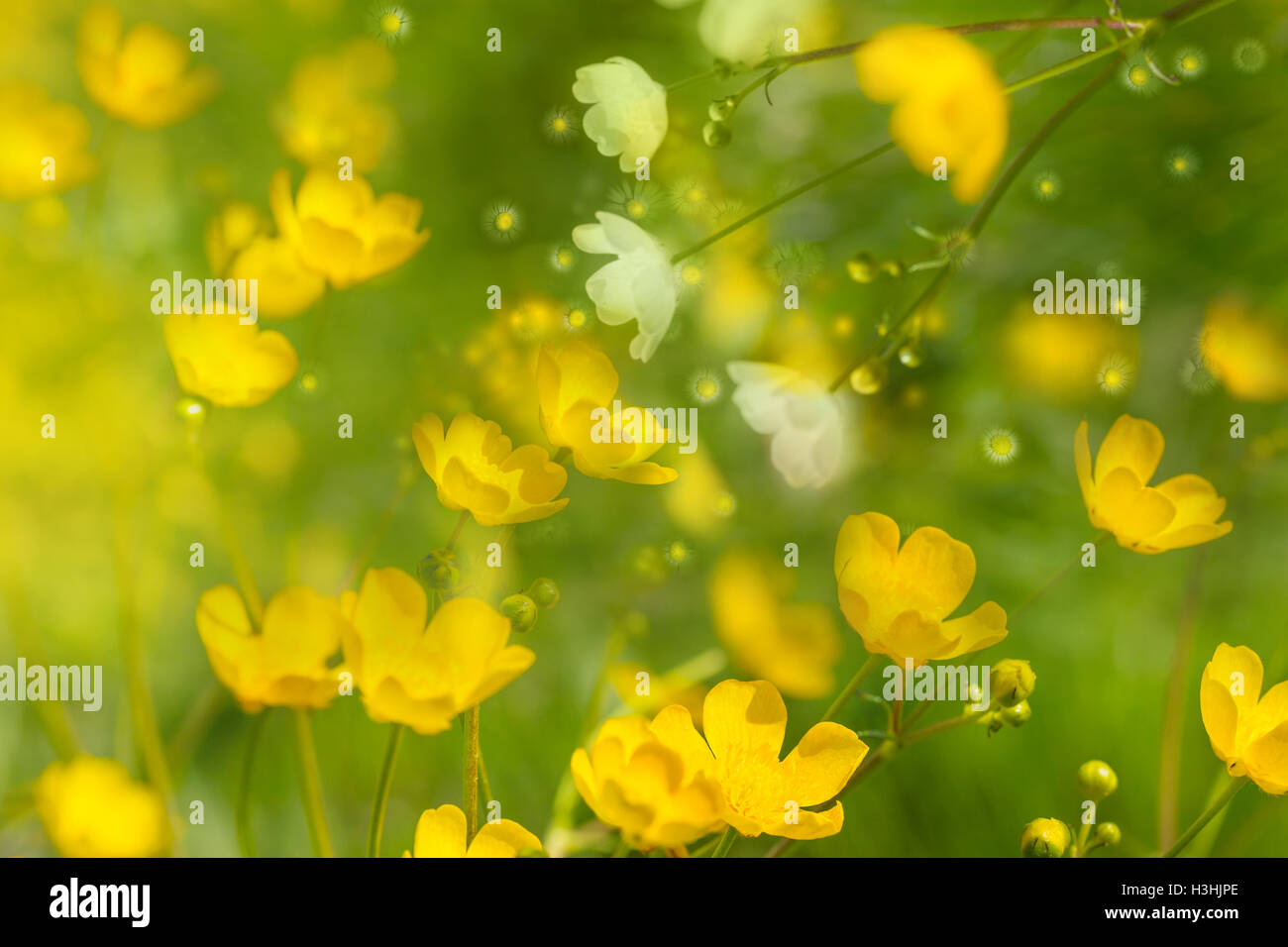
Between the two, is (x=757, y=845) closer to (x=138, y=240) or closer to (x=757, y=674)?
(x=757, y=674)

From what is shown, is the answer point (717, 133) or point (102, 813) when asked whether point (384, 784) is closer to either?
point (102, 813)

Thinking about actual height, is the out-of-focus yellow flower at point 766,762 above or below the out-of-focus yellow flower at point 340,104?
below

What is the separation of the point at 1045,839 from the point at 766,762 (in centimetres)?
9

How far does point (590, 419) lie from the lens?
1.01ft

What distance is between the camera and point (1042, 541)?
48cm

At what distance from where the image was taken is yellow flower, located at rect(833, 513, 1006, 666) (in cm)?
→ 27

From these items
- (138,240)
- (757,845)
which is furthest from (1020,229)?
(138,240)

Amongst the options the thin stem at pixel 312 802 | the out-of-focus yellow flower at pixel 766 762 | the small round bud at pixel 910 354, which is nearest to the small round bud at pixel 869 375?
the small round bud at pixel 910 354

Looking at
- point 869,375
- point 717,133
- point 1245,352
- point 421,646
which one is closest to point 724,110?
point 717,133

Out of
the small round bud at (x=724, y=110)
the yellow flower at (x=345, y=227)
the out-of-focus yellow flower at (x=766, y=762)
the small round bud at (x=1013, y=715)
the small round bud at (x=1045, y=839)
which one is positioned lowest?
the small round bud at (x=1045, y=839)

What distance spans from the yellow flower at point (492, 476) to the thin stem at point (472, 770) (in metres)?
0.06

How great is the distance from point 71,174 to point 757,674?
394 mm

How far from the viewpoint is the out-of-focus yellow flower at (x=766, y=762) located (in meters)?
0.27

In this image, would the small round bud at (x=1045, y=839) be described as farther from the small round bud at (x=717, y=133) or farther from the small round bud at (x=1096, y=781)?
the small round bud at (x=717, y=133)
